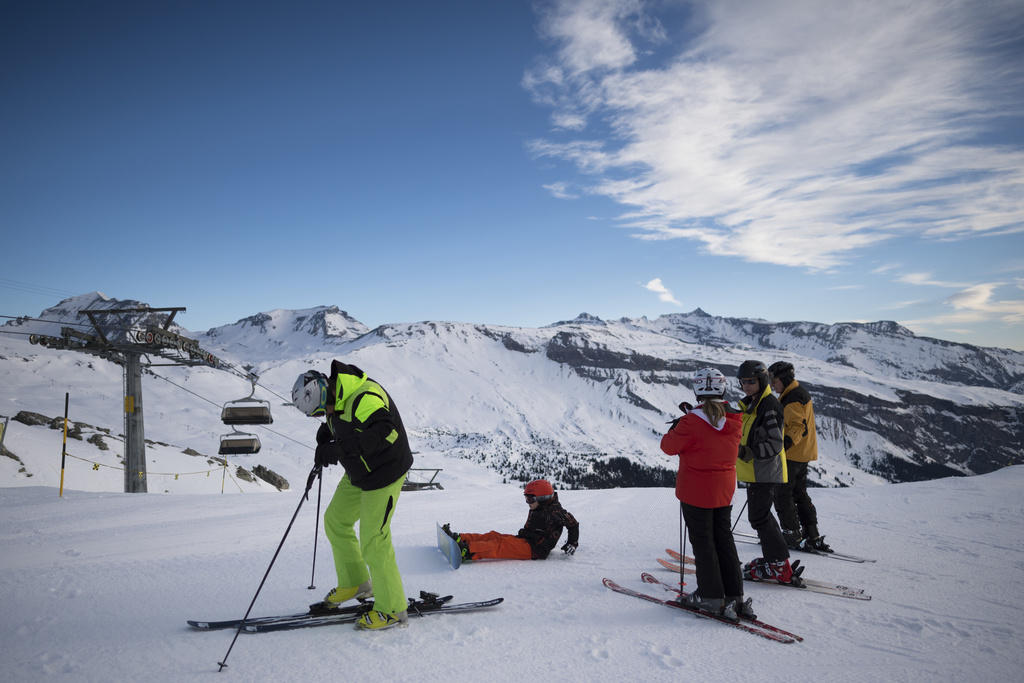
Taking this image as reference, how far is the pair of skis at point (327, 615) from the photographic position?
4.15 meters

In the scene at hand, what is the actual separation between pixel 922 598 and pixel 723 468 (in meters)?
2.56

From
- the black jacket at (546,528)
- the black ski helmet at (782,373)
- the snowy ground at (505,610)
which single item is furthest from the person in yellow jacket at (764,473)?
the black jacket at (546,528)

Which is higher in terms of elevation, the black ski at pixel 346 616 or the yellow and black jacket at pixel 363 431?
the yellow and black jacket at pixel 363 431

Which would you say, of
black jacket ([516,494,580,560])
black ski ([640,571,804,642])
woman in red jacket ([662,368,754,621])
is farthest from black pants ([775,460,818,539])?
black jacket ([516,494,580,560])

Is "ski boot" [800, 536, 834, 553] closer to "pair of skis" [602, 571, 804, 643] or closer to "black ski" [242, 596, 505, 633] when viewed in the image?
"pair of skis" [602, 571, 804, 643]

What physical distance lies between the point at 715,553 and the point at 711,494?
0.57 metres

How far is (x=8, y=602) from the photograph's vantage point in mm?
4727

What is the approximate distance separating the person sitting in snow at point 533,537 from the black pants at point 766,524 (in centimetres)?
208

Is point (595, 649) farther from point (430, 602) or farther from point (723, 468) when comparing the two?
point (723, 468)

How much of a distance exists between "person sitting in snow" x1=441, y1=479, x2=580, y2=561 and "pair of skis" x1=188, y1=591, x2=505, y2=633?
1255 millimetres

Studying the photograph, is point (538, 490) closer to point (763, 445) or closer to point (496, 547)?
point (496, 547)

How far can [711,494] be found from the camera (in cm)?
448

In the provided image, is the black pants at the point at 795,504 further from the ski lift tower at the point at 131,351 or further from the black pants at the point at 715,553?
the ski lift tower at the point at 131,351

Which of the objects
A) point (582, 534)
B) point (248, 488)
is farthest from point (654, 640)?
point (248, 488)
